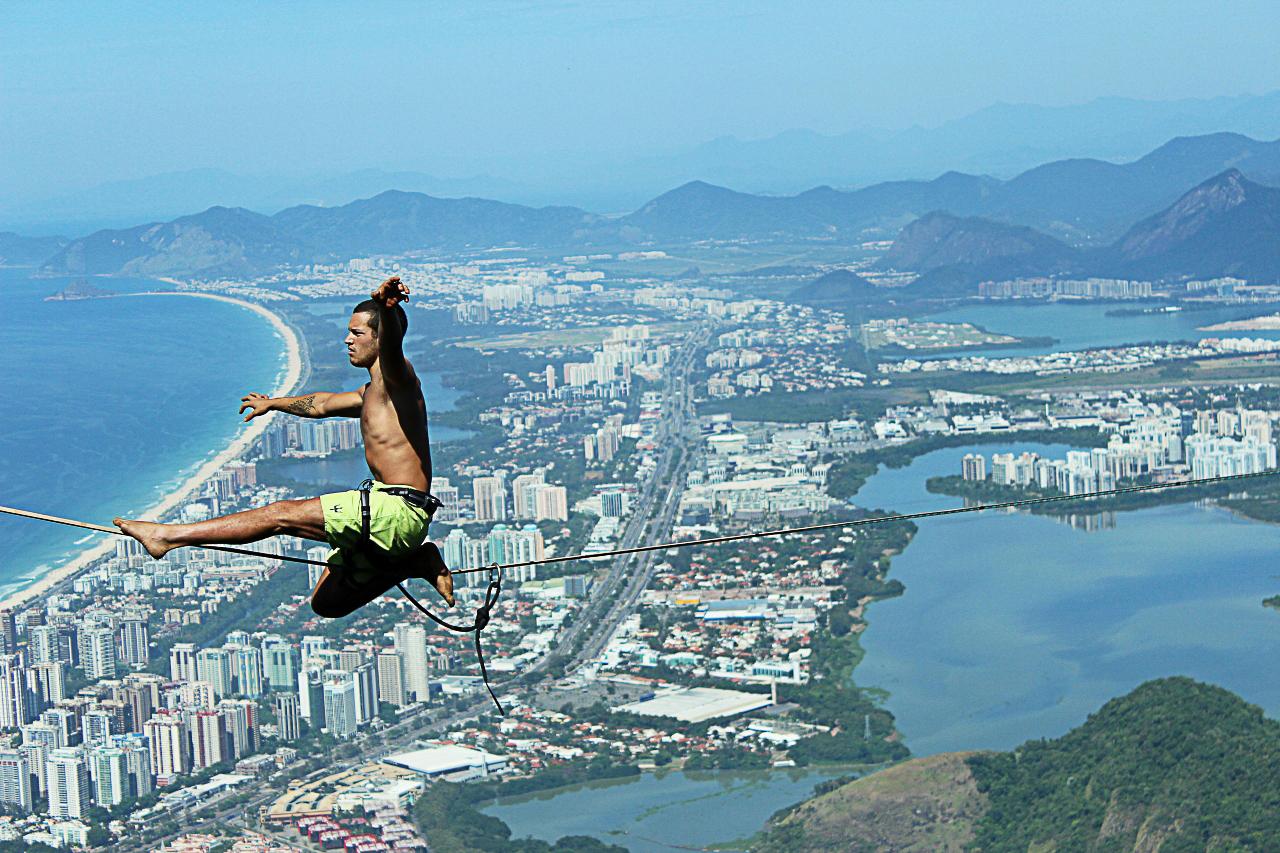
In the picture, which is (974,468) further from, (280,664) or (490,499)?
(280,664)

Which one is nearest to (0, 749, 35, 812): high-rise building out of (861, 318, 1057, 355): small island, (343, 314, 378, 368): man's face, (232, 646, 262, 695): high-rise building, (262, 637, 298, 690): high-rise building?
A: (232, 646, 262, 695): high-rise building

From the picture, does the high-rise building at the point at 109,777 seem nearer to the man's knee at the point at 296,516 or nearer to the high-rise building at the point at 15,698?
the high-rise building at the point at 15,698

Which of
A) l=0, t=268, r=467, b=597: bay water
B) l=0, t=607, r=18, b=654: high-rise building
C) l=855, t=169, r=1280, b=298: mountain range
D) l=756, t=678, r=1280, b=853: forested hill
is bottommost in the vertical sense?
l=756, t=678, r=1280, b=853: forested hill

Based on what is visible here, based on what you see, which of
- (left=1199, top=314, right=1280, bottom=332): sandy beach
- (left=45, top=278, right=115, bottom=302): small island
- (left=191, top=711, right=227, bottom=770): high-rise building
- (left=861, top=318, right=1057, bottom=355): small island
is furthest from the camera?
(left=45, top=278, right=115, bottom=302): small island

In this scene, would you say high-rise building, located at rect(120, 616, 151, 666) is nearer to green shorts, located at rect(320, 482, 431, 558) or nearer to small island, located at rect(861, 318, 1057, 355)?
green shorts, located at rect(320, 482, 431, 558)

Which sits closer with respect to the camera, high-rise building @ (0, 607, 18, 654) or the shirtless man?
the shirtless man

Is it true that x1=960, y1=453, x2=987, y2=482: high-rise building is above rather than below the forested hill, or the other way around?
above
